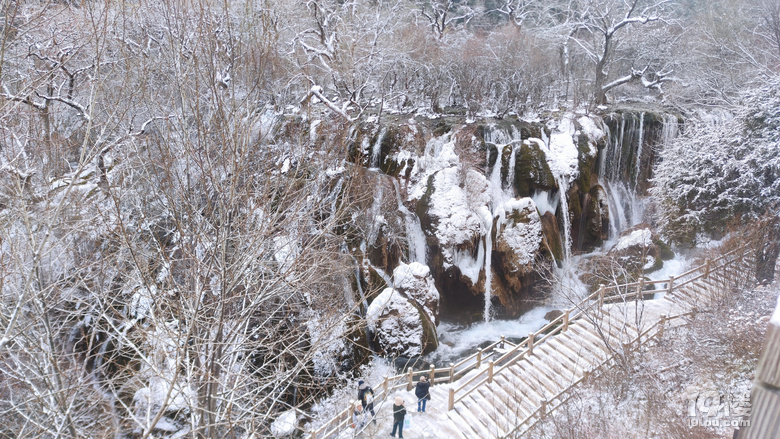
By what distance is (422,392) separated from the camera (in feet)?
33.4

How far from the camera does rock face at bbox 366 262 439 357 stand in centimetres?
1306

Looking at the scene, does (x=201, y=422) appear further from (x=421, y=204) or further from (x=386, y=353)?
(x=421, y=204)

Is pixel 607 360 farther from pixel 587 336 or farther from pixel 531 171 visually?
pixel 531 171

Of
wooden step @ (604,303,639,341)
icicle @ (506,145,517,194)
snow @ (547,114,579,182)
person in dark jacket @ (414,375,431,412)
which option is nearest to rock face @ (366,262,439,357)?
person in dark jacket @ (414,375,431,412)

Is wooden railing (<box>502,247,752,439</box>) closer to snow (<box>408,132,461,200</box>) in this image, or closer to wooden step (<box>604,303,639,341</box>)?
wooden step (<box>604,303,639,341</box>)

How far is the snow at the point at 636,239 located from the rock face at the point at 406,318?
8.12 meters

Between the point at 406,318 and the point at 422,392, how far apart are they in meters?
3.15

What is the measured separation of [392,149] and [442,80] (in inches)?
302

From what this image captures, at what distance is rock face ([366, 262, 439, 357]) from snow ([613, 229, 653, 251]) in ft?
26.6

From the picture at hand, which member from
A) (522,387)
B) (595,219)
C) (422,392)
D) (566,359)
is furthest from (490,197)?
(422,392)

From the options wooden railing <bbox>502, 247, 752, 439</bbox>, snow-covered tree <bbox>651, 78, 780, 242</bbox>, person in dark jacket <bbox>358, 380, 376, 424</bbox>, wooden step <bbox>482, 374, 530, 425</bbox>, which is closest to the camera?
wooden railing <bbox>502, 247, 752, 439</bbox>

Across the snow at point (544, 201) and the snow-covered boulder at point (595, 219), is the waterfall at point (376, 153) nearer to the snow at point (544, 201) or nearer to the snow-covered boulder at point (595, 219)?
the snow at point (544, 201)

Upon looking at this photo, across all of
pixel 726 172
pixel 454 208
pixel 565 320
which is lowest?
pixel 565 320

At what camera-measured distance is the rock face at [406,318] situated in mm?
13062
